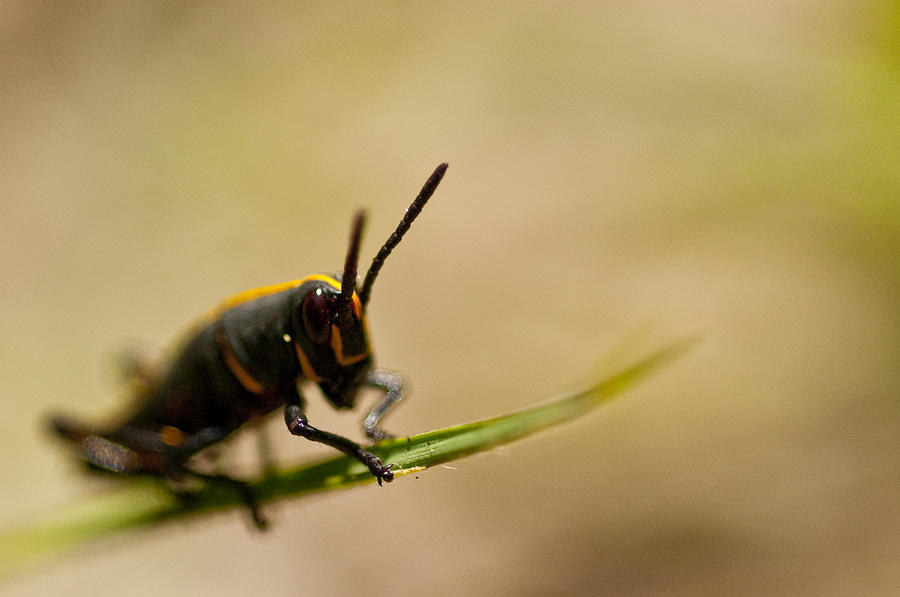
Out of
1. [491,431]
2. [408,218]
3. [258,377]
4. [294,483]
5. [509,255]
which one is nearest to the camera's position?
[491,431]

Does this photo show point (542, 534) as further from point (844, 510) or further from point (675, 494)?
point (844, 510)

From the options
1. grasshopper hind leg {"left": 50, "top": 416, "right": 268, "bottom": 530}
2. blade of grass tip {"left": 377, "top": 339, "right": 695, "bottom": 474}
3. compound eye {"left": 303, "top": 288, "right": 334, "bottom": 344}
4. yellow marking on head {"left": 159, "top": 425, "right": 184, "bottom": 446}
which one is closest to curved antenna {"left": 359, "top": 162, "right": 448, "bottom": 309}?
compound eye {"left": 303, "top": 288, "right": 334, "bottom": 344}

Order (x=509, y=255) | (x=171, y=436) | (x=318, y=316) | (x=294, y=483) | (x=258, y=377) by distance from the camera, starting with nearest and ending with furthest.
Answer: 1. (x=294, y=483)
2. (x=318, y=316)
3. (x=258, y=377)
4. (x=171, y=436)
5. (x=509, y=255)

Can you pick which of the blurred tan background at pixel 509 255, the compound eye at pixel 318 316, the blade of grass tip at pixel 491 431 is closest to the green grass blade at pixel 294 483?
the blade of grass tip at pixel 491 431

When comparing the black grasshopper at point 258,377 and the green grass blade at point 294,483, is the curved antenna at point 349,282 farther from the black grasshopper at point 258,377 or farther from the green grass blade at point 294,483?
the green grass blade at point 294,483

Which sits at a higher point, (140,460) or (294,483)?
(140,460)

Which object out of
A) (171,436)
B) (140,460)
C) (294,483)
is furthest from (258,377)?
(140,460)

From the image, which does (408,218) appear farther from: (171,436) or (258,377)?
(171,436)

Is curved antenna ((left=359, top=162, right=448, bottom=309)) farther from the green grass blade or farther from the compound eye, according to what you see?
the green grass blade
